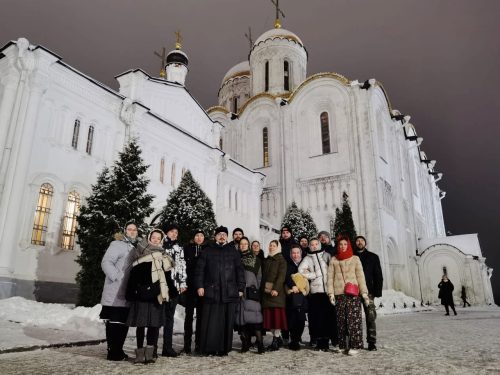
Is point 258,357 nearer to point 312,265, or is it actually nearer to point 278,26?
point 312,265

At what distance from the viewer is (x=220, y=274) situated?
5.40 m

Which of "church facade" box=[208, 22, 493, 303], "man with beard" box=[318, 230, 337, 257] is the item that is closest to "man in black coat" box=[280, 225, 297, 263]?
"man with beard" box=[318, 230, 337, 257]

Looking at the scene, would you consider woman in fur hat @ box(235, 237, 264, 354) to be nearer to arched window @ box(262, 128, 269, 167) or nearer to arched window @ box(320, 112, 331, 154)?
arched window @ box(320, 112, 331, 154)

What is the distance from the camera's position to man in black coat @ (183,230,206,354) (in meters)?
5.49

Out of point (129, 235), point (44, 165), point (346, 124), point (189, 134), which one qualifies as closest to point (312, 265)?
point (129, 235)

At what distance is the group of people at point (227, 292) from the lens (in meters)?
4.75

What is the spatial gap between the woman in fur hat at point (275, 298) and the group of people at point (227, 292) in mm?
15

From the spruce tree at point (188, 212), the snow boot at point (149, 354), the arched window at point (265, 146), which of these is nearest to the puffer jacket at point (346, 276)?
the snow boot at point (149, 354)

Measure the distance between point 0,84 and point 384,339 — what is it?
1451 centimetres

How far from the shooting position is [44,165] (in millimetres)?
13180

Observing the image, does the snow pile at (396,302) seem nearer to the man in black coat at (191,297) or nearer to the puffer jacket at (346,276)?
the puffer jacket at (346,276)

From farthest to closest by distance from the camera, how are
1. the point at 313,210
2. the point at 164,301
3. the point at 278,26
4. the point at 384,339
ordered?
the point at 278,26
the point at 313,210
the point at 384,339
the point at 164,301

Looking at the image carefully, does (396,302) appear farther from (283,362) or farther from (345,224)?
(283,362)

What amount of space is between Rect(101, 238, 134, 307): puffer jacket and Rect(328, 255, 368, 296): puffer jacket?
9.70ft
